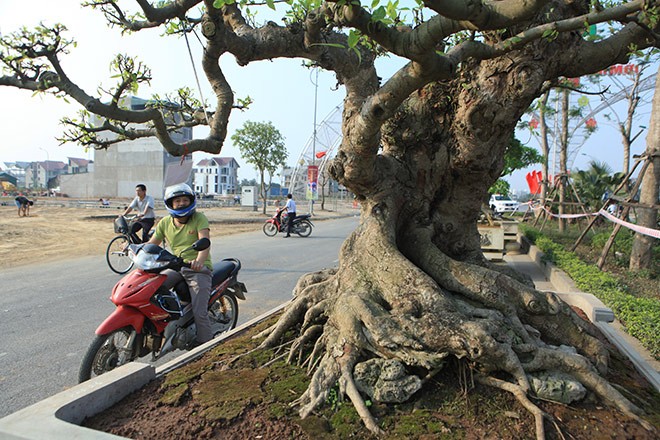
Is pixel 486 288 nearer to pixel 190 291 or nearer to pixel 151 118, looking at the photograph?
pixel 190 291

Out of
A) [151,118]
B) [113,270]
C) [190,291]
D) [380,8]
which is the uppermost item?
[380,8]

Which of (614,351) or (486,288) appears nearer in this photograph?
(486,288)

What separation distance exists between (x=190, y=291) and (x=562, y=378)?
2.85 m

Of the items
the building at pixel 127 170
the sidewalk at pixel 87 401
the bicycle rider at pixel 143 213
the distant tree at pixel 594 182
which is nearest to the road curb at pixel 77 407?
the sidewalk at pixel 87 401

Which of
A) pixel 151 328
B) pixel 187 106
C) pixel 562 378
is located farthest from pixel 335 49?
pixel 562 378

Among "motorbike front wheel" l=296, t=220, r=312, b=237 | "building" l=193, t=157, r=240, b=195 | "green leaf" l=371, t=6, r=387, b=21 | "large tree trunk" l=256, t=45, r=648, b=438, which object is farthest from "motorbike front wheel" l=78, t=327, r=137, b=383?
"building" l=193, t=157, r=240, b=195

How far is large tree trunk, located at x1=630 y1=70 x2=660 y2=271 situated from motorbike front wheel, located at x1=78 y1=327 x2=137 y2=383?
8.58 meters

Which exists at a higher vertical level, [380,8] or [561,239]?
[380,8]

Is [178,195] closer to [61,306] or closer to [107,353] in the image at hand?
[107,353]

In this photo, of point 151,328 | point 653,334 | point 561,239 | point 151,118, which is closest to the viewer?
point 151,118

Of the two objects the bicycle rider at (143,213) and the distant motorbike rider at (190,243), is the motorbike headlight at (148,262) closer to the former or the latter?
the distant motorbike rider at (190,243)

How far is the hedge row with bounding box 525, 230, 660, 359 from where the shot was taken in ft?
14.6

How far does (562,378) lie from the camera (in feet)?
8.77

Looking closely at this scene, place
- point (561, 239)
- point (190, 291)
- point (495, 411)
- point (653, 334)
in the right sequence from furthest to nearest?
point (561, 239)
point (653, 334)
point (190, 291)
point (495, 411)
